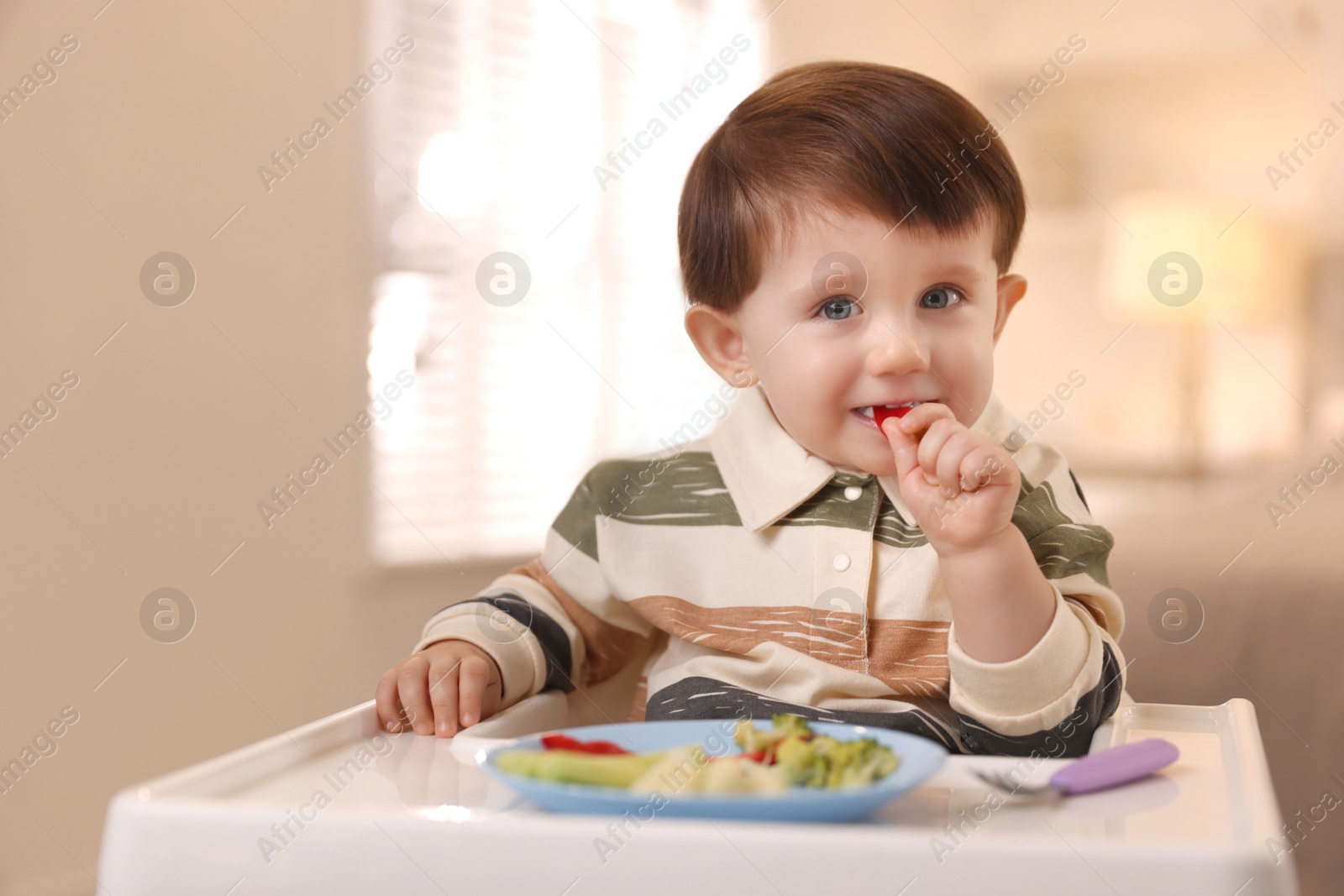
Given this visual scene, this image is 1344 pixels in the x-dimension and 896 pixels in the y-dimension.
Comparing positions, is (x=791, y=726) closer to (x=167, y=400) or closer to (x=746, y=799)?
(x=746, y=799)

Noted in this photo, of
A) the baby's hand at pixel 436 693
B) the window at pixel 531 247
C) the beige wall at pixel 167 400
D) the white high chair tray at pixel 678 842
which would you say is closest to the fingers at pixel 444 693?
the baby's hand at pixel 436 693

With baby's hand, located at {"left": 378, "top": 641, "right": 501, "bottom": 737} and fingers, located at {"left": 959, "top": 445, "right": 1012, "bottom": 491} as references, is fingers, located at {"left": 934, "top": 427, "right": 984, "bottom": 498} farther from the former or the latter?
baby's hand, located at {"left": 378, "top": 641, "right": 501, "bottom": 737}

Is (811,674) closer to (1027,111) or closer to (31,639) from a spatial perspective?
(31,639)

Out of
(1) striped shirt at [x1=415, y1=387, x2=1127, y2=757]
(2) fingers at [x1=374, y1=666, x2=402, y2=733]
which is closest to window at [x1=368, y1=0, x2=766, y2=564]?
(1) striped shirt at [x1=415, y1=387, x2=1127, y2=757]

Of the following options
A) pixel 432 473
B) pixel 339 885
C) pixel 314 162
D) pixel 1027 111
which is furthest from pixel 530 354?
pixel 339 885

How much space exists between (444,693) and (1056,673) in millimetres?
423

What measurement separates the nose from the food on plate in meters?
0.35

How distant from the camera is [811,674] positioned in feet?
2.87

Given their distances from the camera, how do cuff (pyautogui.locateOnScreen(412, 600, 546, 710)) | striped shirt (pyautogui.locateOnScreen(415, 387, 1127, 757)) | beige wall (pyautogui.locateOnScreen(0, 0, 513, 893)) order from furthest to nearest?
beige wall (pyautogui.locateOnScreen(0, 0, 513, 893)) → cuff (pyautogui.locateOnScreen(412, 600, 546, 710)) → striped shirt (pyautogui.locateOnScreen(415, 387, 1127, 757))

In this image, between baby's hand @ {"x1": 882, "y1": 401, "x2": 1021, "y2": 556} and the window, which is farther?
the window

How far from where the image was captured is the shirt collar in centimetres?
94

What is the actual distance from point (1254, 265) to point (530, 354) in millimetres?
1072

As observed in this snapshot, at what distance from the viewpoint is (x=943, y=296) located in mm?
906

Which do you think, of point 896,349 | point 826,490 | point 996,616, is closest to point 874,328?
point 896,349
